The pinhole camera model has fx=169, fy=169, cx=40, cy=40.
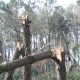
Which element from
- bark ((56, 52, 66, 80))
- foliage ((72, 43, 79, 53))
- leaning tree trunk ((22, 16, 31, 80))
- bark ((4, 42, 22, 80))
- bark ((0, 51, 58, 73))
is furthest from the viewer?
foliage ((72, 43, 79, 53))

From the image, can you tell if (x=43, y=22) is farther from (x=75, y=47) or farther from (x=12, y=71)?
(x=12, y=71)

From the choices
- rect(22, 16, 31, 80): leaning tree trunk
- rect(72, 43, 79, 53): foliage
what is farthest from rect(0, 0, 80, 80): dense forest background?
rect(22, 16, 31, 80): leaning tree trunk

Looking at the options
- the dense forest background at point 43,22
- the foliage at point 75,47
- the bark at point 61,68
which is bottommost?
the bark at point 61,68

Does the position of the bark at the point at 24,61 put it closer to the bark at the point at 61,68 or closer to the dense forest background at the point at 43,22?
the bark at the point at 61,68

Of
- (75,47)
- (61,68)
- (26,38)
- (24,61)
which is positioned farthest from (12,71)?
(75,47)

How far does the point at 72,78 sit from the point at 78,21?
16003 millimetres

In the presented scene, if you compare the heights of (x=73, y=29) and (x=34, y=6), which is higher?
(x=34, y=6)

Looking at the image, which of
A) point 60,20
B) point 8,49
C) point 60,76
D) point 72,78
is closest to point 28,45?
point 60,76

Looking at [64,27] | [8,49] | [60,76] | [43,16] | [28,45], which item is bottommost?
[60,76]

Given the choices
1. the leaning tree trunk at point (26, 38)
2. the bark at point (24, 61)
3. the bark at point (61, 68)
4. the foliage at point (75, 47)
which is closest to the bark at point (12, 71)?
the leaning tree trunk at point (26, 38)

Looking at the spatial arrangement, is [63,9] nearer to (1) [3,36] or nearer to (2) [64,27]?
(2) [64,27]

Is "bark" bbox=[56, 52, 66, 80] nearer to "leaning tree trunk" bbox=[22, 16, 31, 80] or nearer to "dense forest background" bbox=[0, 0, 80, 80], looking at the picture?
"leaning tree trunk" bbox=[22, 16, 31, 80]

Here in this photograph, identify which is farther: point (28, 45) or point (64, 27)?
point (64, 27)

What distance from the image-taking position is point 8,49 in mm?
30344
